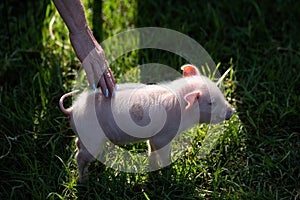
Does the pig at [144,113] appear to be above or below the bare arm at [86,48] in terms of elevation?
below

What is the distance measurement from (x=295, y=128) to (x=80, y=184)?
50.5 inches

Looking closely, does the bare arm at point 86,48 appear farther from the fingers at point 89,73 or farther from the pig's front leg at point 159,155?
the pig's front leg at point 159,155

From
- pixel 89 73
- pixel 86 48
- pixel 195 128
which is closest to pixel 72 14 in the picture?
pixel 86 48

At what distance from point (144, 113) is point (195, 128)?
1.91 feet

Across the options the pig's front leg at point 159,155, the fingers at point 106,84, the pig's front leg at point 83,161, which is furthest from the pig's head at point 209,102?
the pig's front leg at point 83,161

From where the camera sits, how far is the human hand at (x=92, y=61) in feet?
8.03

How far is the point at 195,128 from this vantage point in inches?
117

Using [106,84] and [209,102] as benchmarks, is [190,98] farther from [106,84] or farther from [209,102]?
[106,84]

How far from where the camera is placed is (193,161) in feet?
9.02

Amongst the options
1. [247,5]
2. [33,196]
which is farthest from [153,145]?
[247,5]

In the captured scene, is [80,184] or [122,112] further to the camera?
[80,184]

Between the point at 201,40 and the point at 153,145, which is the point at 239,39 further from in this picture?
the point at 153,145

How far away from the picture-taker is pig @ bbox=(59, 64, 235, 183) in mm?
2467

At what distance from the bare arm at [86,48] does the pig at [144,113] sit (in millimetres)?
87
